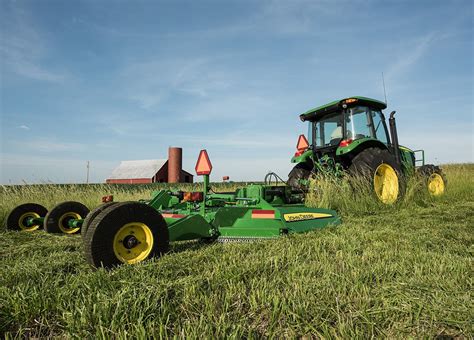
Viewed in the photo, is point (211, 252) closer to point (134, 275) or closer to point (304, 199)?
point (134, 275)

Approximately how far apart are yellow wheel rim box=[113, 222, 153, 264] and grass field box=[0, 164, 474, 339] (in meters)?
0.15

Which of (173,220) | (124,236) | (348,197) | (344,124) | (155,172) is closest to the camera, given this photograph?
(124,236)

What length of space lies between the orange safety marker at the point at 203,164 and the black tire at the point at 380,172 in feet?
10.3

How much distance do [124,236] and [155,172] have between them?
86.7 feet

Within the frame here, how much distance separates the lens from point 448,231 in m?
3.36

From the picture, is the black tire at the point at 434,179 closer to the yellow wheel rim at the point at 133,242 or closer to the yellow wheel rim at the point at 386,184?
the yellow wheel rim at the point at 386,184

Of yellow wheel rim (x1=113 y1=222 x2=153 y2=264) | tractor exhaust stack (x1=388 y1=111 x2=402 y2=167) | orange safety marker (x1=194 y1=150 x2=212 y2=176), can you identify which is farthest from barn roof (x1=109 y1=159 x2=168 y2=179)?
yellow wheel rim (x1=113 y1=222 x2=153 y2=264)

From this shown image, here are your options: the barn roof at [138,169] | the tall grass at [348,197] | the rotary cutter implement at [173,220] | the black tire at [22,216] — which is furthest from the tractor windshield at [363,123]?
the barn roof at [138,169]

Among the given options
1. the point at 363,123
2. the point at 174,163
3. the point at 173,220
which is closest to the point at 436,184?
the point at 363,123

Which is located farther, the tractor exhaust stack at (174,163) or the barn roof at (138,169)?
the barn roof at (138,169)

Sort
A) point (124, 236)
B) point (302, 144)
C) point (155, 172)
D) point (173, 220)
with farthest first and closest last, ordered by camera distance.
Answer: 1. point (155, 172)
2. point (302, 144)
3. point (173, 220)
4. point (124, 236)

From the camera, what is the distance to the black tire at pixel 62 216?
4199mm

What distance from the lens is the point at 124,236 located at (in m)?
2.35

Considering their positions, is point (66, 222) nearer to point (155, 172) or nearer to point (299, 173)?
point (299, 173)
